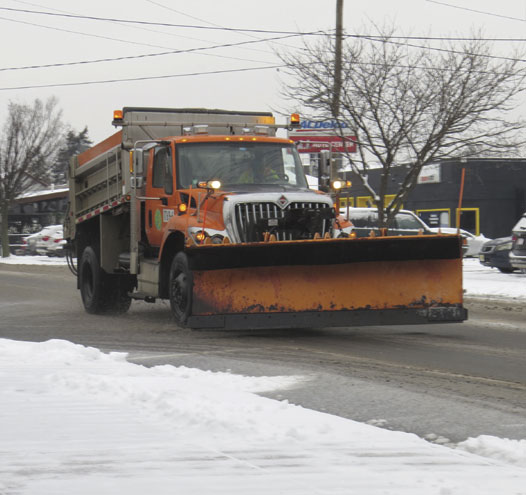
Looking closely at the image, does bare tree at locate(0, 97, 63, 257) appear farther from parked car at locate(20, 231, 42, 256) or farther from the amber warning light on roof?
the amber warning light on roof

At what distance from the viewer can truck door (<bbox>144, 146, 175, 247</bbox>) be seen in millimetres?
12359

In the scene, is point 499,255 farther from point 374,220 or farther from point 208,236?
point 208,236

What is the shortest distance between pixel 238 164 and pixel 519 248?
11.1 metres

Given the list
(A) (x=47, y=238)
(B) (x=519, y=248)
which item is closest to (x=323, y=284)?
(B) (x=519, y=248)

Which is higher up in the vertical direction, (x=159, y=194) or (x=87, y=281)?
(x=159, y=194)

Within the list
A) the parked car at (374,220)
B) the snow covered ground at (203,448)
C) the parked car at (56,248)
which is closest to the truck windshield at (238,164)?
the snow covered ground at (203,448)

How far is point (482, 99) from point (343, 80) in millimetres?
3176

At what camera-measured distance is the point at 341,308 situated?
11.0 m

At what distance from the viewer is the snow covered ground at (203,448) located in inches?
178

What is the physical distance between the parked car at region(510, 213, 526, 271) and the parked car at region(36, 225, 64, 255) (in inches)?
952

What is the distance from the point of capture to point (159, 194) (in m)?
12.6

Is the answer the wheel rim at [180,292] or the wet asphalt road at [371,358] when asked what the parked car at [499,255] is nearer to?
the wet asphalt road at [371,358]

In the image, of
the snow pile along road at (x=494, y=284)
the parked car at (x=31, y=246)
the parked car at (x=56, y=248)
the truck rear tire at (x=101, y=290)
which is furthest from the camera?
the parked car at (x=31, y=246)

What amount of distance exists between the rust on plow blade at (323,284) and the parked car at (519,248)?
11113 millimetres
